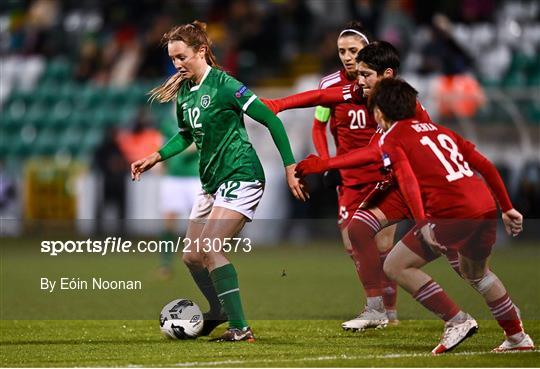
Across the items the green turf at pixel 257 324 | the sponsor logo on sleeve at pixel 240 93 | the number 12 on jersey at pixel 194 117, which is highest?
the sponsor logo on sleeve at pixel 240 93

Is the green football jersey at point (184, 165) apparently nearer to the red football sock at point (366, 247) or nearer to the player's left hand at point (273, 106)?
the red football sock at point (366, 247)

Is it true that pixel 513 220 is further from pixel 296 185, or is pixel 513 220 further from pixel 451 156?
pixel 296 185

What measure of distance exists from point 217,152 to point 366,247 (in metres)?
1.29

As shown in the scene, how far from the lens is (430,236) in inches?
285

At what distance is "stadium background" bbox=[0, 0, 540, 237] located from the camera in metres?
16.8

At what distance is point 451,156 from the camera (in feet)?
23.9

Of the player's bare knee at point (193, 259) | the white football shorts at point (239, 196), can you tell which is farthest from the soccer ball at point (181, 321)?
the white football shorts at point (239, 196)

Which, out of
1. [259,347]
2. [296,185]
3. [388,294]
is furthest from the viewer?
[388,294]


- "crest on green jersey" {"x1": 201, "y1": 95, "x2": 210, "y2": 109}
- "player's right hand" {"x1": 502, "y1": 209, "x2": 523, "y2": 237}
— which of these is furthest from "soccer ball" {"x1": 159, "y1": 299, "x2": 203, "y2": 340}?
"player's right hand" {"x1": 502, "y1": 209, "x2": 523, "y2": 237}

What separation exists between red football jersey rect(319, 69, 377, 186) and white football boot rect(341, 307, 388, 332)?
1013mm

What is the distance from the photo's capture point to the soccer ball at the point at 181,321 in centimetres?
844

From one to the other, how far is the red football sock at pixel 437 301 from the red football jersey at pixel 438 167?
42 centimetres

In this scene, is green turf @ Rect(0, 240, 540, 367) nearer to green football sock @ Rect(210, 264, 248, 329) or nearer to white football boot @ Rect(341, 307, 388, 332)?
white football boot @ Rect(341, 307, 388, 332)

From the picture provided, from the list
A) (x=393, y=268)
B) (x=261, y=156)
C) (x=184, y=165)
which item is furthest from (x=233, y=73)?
(x=393, y=268)
